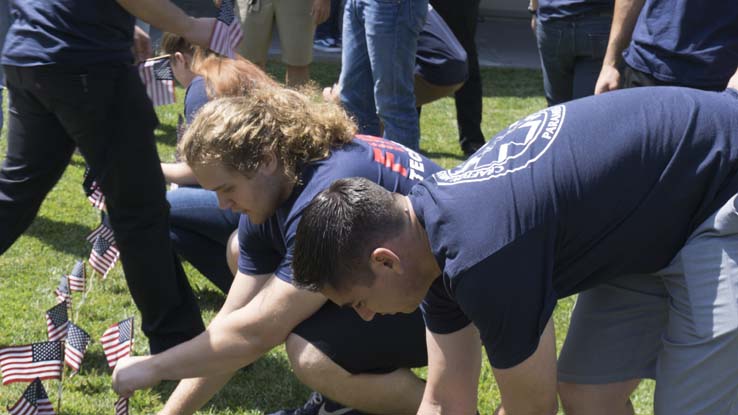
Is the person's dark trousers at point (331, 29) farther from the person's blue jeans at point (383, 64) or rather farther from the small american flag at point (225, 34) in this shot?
the small american flag at point (225, 34)

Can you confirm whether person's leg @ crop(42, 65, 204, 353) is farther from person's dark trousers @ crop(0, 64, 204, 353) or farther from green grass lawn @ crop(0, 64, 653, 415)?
green grass lawn @ crop(0, 64, 653, 415)

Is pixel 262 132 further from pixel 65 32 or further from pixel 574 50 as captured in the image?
pixel 574 50

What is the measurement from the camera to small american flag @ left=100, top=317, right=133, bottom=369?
300cm

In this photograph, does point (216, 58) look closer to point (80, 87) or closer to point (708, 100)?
point (80, 87)

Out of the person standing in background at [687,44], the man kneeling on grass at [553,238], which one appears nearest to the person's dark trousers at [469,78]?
the person standing in background at [687,44]

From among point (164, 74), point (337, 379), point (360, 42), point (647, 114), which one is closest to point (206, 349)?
point (337, 379)

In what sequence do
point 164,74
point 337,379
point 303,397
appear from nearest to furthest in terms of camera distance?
point 337,379 < point 303,397 < point 164,74

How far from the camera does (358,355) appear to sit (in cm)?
298

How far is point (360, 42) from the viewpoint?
494 cm

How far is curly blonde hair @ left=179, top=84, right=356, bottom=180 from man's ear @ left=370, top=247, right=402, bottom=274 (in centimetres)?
78

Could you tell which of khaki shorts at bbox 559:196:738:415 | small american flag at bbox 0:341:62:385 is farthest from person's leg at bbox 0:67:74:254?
khaki shorts at bbox 559:196:738:415

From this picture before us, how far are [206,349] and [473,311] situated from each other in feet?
3.24

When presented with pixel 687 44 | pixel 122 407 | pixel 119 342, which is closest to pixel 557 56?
pixel 687 44

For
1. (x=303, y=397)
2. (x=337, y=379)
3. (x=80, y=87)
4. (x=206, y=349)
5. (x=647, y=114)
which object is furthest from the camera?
(x=303, y=397)
